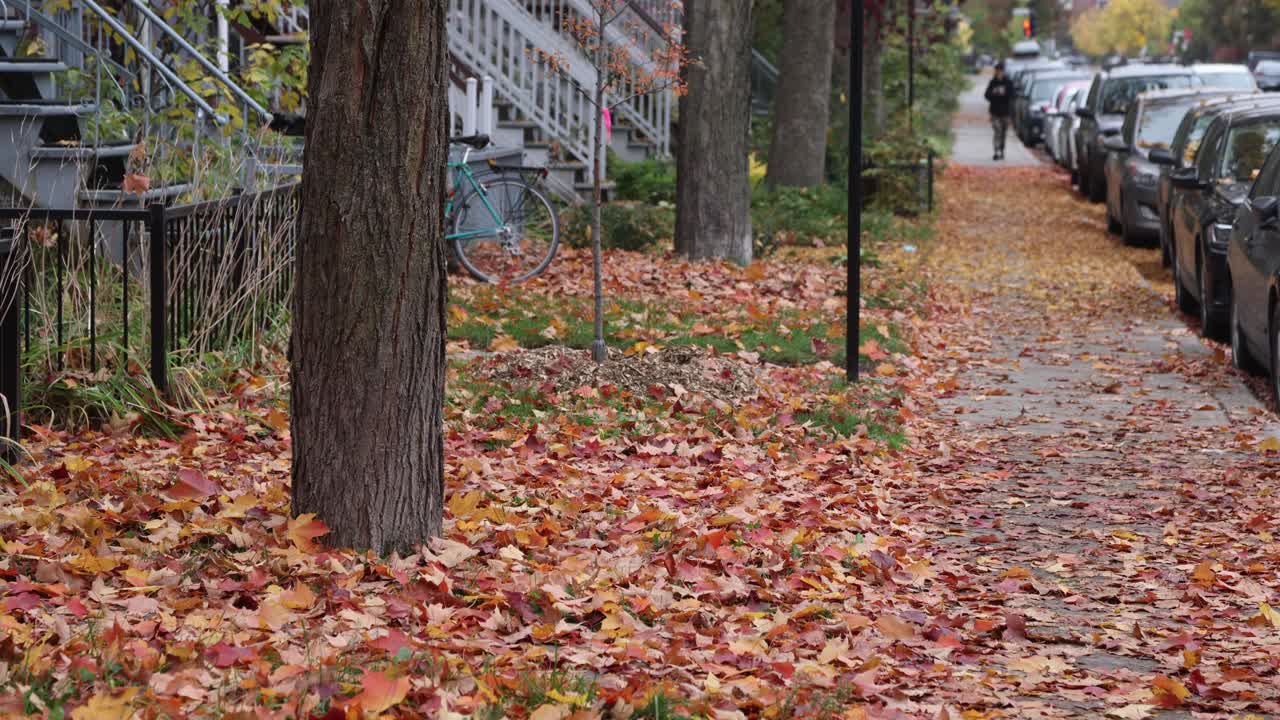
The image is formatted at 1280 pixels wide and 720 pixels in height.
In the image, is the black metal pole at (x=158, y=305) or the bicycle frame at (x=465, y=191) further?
the bicycle frame at (x=465, y=191)

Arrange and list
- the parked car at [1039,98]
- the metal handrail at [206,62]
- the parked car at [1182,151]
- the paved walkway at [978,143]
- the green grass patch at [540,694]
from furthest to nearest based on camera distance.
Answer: the parked car at [1039,98] → the paved walkway at [978,143] → the parked car at [1182,151] → the metal handrail at [206,62] → the green grass patch at [540,694]

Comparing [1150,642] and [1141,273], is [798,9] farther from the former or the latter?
[1150,642]

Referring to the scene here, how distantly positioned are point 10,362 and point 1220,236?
877 cm

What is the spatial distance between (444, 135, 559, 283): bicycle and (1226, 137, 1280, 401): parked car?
17.9ft

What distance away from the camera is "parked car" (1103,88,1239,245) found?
19.4 m

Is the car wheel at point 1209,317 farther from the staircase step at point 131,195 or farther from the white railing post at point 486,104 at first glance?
the staircase step at point 131,195

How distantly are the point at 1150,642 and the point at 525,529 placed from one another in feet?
7.25

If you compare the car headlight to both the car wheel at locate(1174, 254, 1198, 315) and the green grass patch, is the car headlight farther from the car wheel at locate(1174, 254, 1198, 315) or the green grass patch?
the green grass patch

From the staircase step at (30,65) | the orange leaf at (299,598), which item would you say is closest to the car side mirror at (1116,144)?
the staircase step at (30,65)

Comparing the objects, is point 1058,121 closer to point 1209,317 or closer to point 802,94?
point 802,94

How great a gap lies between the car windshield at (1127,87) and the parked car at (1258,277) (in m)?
15.1

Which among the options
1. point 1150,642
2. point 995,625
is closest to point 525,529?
point 995,625

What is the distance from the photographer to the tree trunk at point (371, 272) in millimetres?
5586

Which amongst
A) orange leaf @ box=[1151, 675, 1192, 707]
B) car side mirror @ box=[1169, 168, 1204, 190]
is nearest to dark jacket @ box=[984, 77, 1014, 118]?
car side mirror @ box=[1169, 168, 1204, 190]
